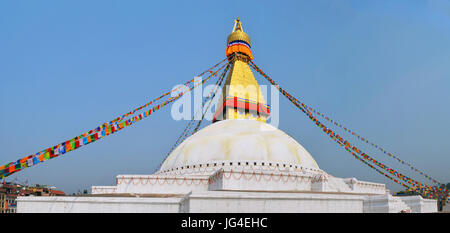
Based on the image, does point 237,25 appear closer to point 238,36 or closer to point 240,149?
point 238,36

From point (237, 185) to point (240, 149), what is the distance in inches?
133

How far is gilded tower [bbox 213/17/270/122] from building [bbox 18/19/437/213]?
9 centimetres

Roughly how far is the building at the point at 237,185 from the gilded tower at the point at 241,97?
9cm

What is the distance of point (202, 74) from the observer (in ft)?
74.1

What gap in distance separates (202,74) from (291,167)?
9.99m

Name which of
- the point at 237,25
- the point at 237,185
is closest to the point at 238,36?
the point at 237,25

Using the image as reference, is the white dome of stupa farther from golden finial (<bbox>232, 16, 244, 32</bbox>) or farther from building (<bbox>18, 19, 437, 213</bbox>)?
golden finial (<bbox>232, 16, 244, 32</bbox>)

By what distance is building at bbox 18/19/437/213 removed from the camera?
33.6 feet

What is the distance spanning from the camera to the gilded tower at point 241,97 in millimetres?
24312

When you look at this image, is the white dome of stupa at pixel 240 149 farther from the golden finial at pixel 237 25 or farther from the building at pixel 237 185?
the golden finial at pixel 237 25

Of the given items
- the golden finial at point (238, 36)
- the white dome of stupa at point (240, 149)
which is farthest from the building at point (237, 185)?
the golden finial at point (238, 36)

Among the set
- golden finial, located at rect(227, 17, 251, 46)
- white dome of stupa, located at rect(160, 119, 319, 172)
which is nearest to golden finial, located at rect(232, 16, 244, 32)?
golden finial, located at rect(227, 17, 251, 46)
